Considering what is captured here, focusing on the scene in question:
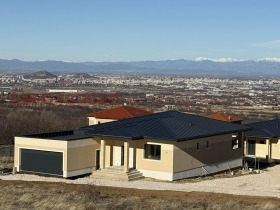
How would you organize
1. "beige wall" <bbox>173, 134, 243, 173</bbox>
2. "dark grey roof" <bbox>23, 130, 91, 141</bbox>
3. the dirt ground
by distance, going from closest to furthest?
1. the dirt ground
2. "beige wall" <bbox>173, 134, 243, 173</bbox>
3. "dark grey roof" <bbox>23, 130, 91, 141</bbox>

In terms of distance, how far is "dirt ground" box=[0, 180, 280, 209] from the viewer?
23808mm

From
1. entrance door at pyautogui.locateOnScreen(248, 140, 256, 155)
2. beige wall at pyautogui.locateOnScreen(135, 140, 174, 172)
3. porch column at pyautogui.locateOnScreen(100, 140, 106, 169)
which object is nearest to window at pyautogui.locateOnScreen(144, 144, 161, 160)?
beige wall at pyautogui.locateOnScreen(135, 140, 174, 172)

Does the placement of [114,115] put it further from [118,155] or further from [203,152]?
[203,152]

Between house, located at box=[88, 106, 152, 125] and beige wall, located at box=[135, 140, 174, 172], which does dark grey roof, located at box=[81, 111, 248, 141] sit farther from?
house, located at box=[88, 106, 152, 125]

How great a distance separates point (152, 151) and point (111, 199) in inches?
322

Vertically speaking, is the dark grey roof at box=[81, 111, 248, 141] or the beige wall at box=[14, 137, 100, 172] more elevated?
the dark grey roof at box=[81, 111, 248, 141]

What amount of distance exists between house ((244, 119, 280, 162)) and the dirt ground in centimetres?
1567

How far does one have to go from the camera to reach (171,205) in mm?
23984

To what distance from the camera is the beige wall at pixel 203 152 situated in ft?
107

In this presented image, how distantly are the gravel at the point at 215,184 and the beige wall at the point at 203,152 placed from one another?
5.53 ft

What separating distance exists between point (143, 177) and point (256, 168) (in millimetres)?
9759

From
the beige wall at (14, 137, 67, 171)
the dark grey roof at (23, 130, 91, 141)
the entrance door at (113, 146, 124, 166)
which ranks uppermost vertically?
the dark grey roof at (23, 130, 91, 141)

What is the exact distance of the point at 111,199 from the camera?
2544 centimetres

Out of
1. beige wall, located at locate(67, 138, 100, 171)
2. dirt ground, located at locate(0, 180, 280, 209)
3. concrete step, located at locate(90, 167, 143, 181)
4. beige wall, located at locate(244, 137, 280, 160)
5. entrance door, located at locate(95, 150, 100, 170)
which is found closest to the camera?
dirt ground, located at locate(0, 180, 280, 209)
